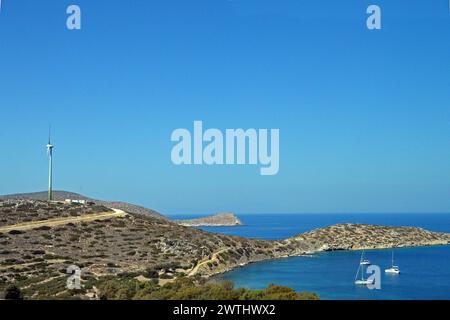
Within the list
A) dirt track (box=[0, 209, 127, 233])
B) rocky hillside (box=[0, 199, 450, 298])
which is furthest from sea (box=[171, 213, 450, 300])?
dirt track (box=[0, 209, 127, 233])

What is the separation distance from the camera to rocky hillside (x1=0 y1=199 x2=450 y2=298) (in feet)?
109

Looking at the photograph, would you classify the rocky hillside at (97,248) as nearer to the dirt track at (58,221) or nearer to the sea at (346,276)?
the dirt track at (58,221)

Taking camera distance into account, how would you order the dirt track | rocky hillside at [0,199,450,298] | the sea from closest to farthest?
rocky hillside at [0,199,450,298], the sea, the dirt track

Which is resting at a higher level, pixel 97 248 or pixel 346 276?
pixel 97 248

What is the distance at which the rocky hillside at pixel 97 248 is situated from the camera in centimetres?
3338

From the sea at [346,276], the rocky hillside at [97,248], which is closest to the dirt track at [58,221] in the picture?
the rocky hillside at [97,248]

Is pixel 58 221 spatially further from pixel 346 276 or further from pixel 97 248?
pixel 346 276

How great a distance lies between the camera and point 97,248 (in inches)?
1745

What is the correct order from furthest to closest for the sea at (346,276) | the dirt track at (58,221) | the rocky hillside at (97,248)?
the dirt track at (58,221), the sea at (346,276), the rocky hillside at (97,248)

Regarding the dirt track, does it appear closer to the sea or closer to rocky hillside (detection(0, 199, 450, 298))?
rocky hillside (detection(0, 199, 450, 298))

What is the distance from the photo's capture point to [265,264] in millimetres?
62812

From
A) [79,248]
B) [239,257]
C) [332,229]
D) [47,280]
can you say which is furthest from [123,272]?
[332,229]

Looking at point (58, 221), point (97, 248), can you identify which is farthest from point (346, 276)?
point (58, 221)

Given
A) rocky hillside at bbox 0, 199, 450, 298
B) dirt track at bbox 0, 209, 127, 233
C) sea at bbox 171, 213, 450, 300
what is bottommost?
sea at bbox 171, 213, 450, 300
